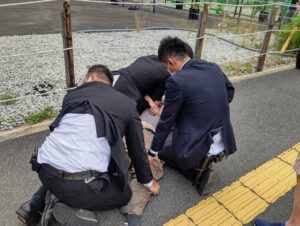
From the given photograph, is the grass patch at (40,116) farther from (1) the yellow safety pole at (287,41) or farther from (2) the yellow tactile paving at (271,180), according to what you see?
(1) the yellow safety pole at (287,41)

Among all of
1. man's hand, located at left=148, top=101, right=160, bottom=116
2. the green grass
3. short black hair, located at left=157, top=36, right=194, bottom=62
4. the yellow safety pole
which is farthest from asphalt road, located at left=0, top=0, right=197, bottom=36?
short black hair, located at left=157, top=36, right=194, bottom=62

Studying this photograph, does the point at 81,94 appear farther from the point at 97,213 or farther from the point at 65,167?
the point at 97,213

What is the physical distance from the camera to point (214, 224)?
2.34 meters

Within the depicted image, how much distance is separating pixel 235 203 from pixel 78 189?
137cm

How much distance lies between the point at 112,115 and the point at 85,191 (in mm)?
537

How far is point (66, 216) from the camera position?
196 centimetres

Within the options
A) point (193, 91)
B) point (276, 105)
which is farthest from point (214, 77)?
point (276, 105)

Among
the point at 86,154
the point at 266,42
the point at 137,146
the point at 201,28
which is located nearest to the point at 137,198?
the point at 137,146

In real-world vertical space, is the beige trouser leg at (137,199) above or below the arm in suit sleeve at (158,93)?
below

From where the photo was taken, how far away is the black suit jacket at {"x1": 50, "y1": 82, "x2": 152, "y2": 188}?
193 centimetres

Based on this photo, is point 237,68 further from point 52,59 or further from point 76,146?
point 76,146

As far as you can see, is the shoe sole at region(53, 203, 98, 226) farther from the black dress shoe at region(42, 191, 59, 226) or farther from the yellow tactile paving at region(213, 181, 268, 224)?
the yellow tactile paving at region(213, 181, 268, 224)

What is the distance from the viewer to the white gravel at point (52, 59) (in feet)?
13.6

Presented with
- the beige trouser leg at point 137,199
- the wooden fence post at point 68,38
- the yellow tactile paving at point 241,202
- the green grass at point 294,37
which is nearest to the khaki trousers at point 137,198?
the beige trouser leg at point 137,199
